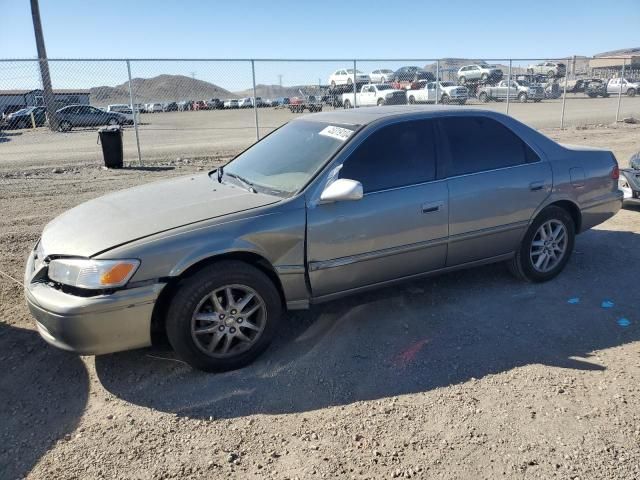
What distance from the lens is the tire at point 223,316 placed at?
3.19 metres

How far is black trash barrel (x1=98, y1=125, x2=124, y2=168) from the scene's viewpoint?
1135cm

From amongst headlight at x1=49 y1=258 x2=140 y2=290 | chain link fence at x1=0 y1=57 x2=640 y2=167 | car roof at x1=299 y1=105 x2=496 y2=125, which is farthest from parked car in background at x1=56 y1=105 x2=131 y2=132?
headlight at x1=49 y1=258 x2=140 y2=290

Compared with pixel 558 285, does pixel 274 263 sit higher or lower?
higher

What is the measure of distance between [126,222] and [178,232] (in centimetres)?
45

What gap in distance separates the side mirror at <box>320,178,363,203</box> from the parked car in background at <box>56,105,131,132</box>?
2302 cm

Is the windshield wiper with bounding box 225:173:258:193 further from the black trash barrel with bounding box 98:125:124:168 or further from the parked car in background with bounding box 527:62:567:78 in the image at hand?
the parked car in background with bounding box 527:62:567:78

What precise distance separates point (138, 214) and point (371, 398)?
6.28 ft

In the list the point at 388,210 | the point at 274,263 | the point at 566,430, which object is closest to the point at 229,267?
the point at 274,263

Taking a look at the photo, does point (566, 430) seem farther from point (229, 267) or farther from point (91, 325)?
point (91, 325)

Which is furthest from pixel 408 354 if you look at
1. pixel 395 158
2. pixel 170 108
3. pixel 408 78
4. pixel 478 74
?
pixel 478 74

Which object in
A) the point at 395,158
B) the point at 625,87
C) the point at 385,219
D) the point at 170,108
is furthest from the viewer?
the point at 625,87

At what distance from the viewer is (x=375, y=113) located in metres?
4.23

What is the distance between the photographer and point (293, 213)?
11.4ft

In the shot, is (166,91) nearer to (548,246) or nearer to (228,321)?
(548,246)
